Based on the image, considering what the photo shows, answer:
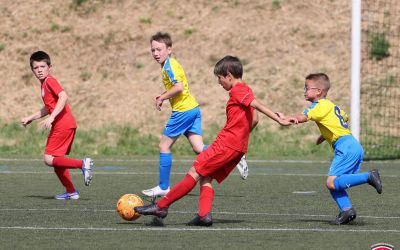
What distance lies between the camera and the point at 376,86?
2552 cm

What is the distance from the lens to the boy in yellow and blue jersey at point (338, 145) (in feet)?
34.1

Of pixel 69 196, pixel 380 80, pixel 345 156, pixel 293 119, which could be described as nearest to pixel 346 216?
pixel 345 156

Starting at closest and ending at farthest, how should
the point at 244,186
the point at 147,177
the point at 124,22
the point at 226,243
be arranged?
the point at 226,243, the point at 244,186, the point at 147,177, the point at 124,22

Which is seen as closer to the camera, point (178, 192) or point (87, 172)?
point (178, 192)

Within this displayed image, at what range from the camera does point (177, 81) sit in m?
13.2

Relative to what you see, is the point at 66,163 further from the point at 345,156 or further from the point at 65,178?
the point at 345,156

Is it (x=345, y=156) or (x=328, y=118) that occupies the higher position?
(x=328, y=118)

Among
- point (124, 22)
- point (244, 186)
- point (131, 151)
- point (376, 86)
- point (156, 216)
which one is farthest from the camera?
point (124, 22)

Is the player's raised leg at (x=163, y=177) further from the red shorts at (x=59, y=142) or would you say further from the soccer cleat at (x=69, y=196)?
the red shorts at (x=59, y=142)

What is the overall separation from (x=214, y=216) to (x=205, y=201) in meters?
0.99

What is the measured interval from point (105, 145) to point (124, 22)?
6596 mm

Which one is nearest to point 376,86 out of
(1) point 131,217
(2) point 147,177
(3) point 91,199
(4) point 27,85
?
(4) point 27,85

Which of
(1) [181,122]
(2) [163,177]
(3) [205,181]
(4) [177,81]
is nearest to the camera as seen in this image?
(3) [205,181]

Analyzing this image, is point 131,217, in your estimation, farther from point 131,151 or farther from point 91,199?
point 131,151
